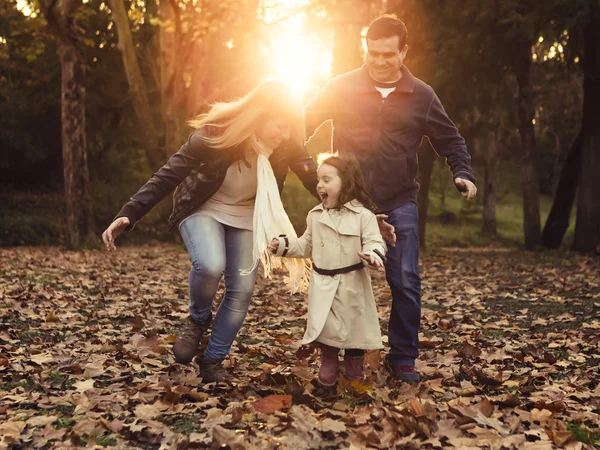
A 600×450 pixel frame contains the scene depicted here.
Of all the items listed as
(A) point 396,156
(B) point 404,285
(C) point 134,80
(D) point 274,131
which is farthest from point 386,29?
(C) point 134,80

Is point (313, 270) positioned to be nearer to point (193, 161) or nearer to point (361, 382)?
point (361, 382)

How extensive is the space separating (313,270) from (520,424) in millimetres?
1503

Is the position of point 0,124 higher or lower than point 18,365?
higher

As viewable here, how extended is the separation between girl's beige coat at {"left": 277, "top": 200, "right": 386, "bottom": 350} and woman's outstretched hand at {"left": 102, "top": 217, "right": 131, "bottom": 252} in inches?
41.3

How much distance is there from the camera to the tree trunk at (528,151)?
66.2 feet

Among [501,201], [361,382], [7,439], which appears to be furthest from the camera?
[501,201]

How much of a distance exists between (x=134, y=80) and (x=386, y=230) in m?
17.1

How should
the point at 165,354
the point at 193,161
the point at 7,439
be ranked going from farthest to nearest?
the point at 165,354 → the point at 193,161 → the point at 7,439

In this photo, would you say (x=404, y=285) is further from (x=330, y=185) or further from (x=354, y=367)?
(x=330, y=185)

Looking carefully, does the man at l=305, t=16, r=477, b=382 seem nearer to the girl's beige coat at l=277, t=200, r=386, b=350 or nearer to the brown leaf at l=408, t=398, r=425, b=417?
the girl's beige coat at l=277, t=200, r=386, b=350

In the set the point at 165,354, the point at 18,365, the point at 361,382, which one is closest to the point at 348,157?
the point at 361,382

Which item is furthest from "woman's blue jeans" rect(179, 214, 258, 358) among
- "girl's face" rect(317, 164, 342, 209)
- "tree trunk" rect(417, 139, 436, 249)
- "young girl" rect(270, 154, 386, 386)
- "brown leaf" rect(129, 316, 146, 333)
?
"tree trunk" rect(417, 139, 436, 249)

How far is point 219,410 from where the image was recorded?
4176 millimetres

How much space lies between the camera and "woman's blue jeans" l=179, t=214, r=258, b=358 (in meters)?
4.82
